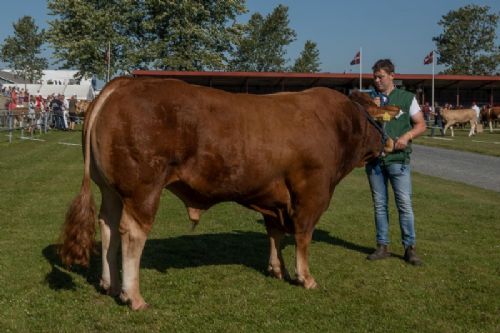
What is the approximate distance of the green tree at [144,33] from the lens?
4875cm

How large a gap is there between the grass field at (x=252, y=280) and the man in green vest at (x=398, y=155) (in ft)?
1.31

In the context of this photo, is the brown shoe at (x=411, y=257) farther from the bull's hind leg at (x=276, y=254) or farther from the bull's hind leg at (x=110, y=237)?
the bull's hind leg at (x=110, y=237)

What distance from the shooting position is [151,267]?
617cm

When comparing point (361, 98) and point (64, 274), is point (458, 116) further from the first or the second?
point (64, 274)

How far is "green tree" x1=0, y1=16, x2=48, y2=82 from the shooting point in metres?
85.4

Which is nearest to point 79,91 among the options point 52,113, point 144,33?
point 144,33

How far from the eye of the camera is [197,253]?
269 inches

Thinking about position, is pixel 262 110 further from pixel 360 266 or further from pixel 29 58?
pixel 29 58

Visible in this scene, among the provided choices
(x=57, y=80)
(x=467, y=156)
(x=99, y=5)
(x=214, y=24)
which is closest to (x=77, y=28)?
(x=99, y=5)

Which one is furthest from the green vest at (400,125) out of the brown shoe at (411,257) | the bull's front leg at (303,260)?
the bull's front leg at (303,260)

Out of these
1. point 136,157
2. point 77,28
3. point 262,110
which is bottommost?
point 136,157

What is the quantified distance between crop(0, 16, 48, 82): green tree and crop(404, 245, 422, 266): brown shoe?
8485cm

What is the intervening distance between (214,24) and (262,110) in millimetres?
46901

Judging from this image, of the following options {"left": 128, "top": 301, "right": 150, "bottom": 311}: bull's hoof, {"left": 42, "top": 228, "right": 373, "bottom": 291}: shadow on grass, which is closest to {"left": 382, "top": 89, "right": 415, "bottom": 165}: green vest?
{"left": 42, "top": 228, "right": 373, "bottom": 291}: shadow on grass
